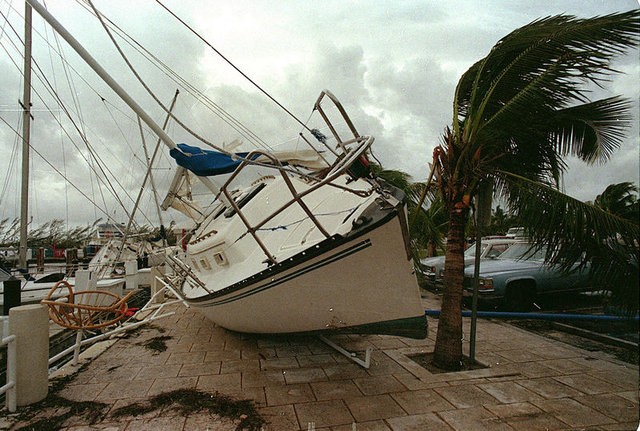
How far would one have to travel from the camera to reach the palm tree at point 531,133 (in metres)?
3.61

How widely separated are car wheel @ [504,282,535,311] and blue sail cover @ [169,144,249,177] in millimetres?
6420

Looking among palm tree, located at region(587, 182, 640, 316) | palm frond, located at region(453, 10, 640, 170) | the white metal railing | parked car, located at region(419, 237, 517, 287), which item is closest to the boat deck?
the white metal railing

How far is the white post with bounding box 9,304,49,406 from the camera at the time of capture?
3.78 meters

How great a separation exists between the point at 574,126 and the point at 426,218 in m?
2.60

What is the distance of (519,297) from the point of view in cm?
817

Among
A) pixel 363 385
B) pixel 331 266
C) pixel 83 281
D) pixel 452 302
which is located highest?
pixel 331 266

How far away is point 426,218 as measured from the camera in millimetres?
6344

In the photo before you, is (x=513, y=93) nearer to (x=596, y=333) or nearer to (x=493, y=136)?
(x=493, y=136)

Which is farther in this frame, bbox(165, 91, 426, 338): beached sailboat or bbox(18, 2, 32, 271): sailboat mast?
bbox(18, 2, 32, 271): sailboat mast

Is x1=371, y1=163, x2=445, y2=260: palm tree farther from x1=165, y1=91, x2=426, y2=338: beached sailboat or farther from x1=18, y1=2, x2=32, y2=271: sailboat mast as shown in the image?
x1=18, y1=2, x2=32, y2=271: sailboat mast

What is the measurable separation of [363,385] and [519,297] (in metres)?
5.46

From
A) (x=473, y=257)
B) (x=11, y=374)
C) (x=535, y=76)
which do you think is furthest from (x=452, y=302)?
(x=473, y=257)

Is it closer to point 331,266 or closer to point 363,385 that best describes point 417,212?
point 331,266

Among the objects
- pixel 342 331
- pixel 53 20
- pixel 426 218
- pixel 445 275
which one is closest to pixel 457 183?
pixel 445 275
